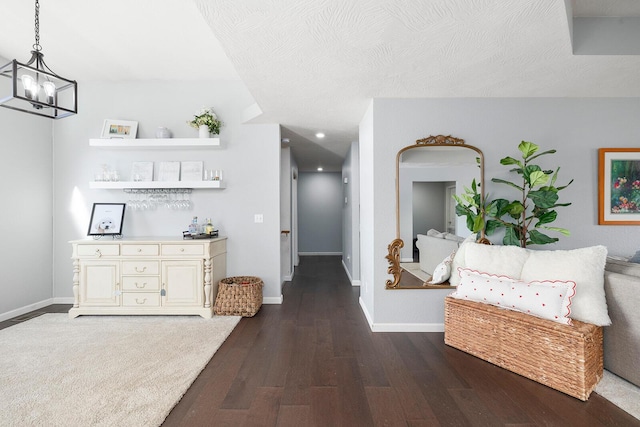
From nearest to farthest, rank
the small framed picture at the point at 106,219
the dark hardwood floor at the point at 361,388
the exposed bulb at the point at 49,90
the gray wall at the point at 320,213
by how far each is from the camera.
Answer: the dark hardwood floor at the point at 361,388, the exposed bulb at the point at 49,90, the small framed picture at the point at 106,219, the gray wall at the point at 320,213

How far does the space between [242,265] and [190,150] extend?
1.58m

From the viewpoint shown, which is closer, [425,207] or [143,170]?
[425,207]

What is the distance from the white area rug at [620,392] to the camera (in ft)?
5.91

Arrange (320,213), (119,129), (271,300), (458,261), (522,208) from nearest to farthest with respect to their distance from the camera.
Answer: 1. (522,208)
2. (458,261)
3. (119,129)
4. (271,300)
5. (320,213)

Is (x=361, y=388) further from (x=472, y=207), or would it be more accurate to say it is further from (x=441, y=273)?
(x=472, y=207)

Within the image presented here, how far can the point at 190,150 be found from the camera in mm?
3857

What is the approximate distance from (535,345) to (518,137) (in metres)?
1.97

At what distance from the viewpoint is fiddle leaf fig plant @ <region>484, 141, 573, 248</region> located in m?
2.64

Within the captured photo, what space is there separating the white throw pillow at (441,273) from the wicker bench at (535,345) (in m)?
0.45

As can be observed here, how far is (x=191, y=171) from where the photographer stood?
384 cm

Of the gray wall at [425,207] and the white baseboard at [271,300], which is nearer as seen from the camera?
the gray wall at [425,207]

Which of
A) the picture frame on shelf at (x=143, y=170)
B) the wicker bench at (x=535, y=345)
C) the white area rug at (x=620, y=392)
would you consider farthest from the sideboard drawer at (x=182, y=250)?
the white area rug at (x=620, y=392)

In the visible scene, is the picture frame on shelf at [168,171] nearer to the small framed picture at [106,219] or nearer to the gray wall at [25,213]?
the small framed picture at [106,219]

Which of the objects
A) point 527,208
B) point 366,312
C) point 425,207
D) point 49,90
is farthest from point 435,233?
point 49,90
